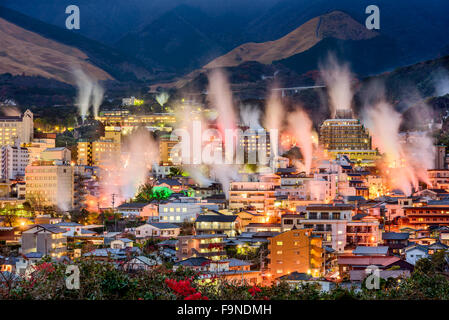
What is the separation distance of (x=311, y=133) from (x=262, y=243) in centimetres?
3653

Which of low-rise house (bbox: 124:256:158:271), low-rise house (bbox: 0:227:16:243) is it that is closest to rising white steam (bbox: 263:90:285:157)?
low-rise house (bbox: 0:227:16:243)

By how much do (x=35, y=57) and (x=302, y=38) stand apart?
35476mm

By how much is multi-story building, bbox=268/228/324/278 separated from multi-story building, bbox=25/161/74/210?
16446mm

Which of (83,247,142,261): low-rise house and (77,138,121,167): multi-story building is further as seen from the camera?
(77,138,121,167): multi-story building

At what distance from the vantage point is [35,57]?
9512 cm

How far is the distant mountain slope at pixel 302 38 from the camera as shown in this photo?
9762 centimetres

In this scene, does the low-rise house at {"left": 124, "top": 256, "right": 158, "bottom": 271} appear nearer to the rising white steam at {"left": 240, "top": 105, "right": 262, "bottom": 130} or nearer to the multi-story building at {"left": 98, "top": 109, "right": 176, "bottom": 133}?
the multi-story building at {"left": 98, "top": 109, "right": 176, "bottom": 133}

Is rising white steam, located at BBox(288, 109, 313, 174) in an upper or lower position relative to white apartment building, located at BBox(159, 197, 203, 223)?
upper

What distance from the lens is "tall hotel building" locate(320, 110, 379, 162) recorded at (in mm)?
51550

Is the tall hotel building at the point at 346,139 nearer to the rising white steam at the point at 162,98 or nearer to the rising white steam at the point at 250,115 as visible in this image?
the rising white steam at the point at 250,115

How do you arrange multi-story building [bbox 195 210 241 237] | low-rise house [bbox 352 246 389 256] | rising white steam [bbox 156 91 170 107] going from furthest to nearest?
1. rising white steam [bbox 156 91 170 107]
2. multi-story building [bbox 195 210 241 237]
3. low-rise house [bbox 352 246 389 256]

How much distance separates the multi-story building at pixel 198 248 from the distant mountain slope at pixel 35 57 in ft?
227

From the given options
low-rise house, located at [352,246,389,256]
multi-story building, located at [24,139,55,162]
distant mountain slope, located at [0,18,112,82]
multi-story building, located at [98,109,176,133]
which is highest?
distant mountain slope, located at [0,18,112,82]

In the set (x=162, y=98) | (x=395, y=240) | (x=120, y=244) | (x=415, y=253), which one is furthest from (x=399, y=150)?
(x=120, y=244)
